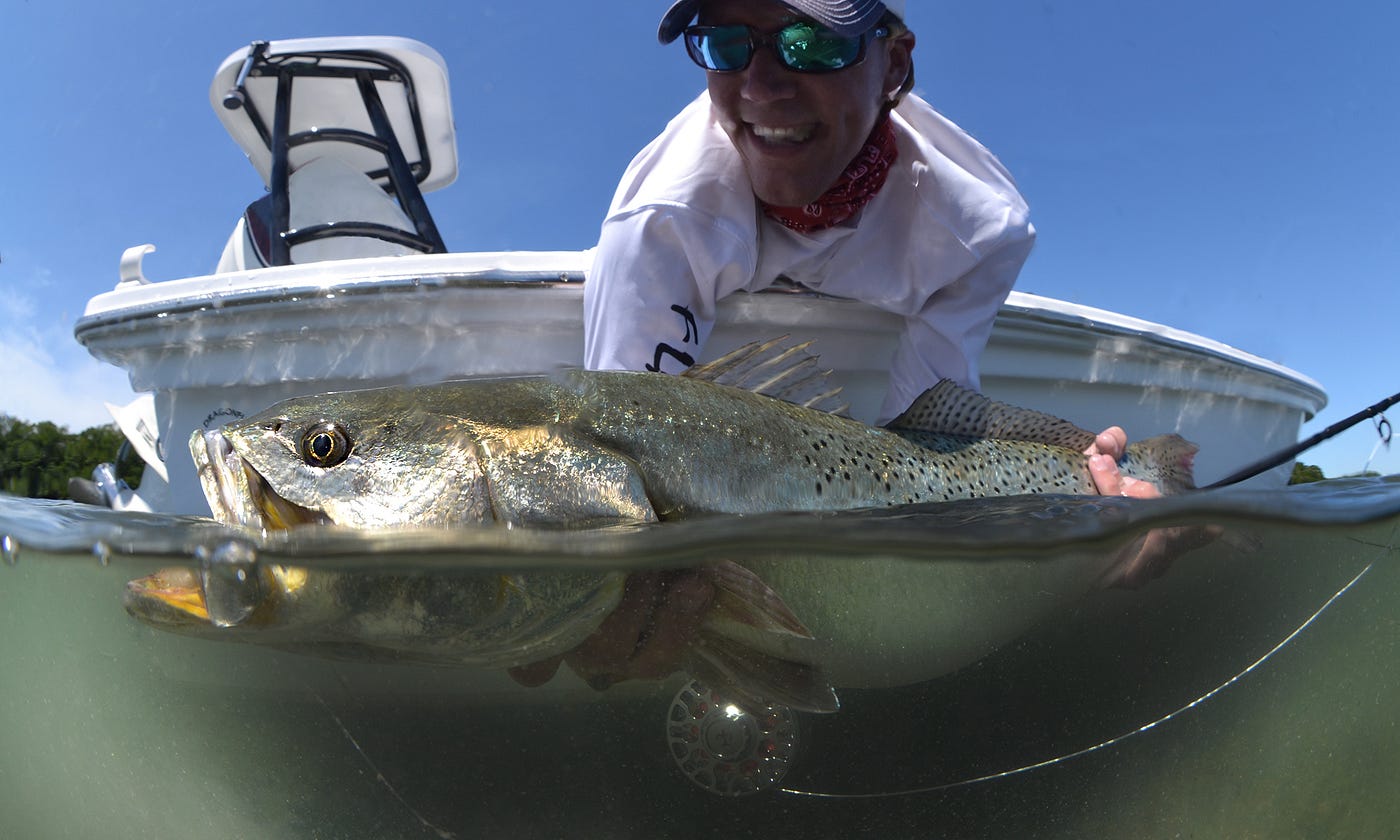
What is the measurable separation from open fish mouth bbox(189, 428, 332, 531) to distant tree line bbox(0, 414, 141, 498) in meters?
2.17

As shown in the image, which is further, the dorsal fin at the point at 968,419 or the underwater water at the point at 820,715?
the dorsal fin at the point at 968,419

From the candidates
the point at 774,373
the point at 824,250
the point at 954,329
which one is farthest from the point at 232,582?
the point at 954,329

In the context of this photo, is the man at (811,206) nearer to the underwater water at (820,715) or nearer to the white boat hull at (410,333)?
the white boat hull at (410,333)

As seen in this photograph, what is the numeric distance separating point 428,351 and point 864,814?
2.10m

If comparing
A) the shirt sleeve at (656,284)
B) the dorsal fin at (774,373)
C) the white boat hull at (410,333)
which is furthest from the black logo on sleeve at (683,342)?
the dorsal fin at (774,373)

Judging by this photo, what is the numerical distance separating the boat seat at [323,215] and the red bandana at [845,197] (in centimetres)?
250

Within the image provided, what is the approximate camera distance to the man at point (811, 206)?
272 cm

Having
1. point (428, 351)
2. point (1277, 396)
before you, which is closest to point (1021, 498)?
point (428, 351)

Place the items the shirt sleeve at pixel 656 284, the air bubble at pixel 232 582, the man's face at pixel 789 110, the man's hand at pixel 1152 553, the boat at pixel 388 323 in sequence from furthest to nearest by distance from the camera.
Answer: the boat at pixel 388 323 < the man's face at pixel 789 110 < the shirt sleeve at pixel 656 284 < the man's hand at pixel 1152 553 < the air bubble at pixel 232 582

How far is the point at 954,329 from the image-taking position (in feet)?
9.98

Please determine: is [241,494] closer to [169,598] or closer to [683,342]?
[169,598]

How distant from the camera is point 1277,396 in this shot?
4.55 metres

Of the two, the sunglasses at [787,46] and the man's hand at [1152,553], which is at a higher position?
the sunglasses at [787,46]

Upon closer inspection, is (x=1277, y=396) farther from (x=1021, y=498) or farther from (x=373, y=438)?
(x=373, y=438)
